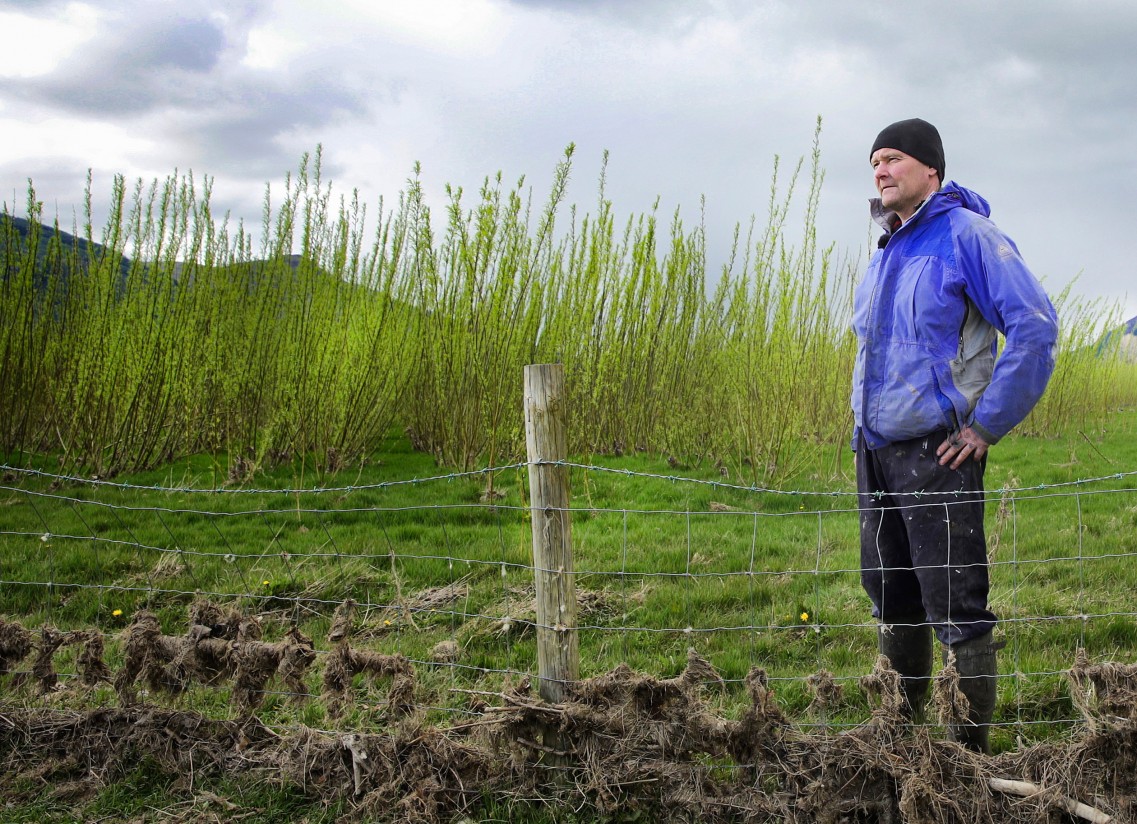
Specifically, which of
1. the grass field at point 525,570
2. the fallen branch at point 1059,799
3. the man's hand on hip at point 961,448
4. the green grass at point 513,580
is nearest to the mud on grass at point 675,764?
the fallen branch at point 1059,799

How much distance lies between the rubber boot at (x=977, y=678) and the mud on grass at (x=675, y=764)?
10 cm

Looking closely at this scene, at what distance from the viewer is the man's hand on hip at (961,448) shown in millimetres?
1963

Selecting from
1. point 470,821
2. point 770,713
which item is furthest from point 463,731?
point 770,713

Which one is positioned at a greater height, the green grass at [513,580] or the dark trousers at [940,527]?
the dark trousers at [940,527]

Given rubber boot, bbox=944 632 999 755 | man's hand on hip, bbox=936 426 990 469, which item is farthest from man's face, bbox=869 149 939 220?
rubber boot, bbox=944 632 999 755

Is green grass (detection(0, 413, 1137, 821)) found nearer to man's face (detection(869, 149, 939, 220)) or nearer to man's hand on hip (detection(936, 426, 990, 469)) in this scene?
man's hand on hip (detection(936, 426, 990, 469))

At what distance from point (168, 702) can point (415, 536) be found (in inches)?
95.0

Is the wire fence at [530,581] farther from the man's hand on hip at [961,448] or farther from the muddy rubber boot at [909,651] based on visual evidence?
the muddy rubber boot at [909,651]

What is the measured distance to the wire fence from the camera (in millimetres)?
2830

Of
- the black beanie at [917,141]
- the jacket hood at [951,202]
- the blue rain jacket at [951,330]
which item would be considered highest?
A: the black beanie at [917,141]

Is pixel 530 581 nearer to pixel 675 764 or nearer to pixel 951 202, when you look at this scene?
pixel 675 764

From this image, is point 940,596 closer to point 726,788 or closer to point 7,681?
point 726,788

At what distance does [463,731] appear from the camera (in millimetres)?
2250

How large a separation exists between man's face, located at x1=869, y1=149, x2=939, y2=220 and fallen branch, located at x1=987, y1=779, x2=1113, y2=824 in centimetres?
149
